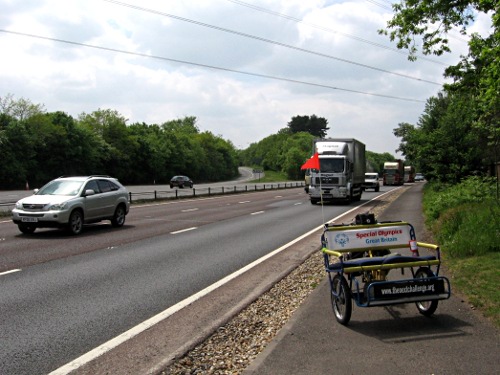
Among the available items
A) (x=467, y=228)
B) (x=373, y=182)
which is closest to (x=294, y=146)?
(x=373, y=182)

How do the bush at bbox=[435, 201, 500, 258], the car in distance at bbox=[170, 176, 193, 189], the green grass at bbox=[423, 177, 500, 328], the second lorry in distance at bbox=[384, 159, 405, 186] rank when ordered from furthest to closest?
the second lorry in distance at bbox=[384, 159, 405, 186]
the car in distance at bbox=[170, 176, 193, 189]
the bush at bbox=[435, 201, 500, 258]
the green grass at bbox=[423, 177, 500, 328]

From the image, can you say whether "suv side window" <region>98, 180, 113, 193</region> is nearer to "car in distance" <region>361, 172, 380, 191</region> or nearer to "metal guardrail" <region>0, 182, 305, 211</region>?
"metal guardrail" <region>0, 182, 305, 211</region>

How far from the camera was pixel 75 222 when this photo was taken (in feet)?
47.7

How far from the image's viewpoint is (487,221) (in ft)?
33.6

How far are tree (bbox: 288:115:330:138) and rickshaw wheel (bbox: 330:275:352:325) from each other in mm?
159771

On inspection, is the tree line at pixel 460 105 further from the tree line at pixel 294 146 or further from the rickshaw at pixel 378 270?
the tree line at pixel 294 146

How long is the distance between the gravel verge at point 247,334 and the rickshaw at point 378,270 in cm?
88

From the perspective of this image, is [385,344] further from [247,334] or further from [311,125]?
[311,125]

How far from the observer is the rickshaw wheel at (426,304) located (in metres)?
5.67

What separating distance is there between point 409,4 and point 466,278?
39.0 feet

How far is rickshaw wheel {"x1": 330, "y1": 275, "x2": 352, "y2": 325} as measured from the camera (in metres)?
5.45

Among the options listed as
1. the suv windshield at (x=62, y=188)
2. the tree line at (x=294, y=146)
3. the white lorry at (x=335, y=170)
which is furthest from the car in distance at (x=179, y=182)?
the tree line at (x=294, y=146)

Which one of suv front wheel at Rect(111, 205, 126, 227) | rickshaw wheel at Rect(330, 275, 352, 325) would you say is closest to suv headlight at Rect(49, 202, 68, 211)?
suv front wheel at Rect(111, 205, 126, 227)

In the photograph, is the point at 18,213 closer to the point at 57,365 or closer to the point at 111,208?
the point at 111,208
